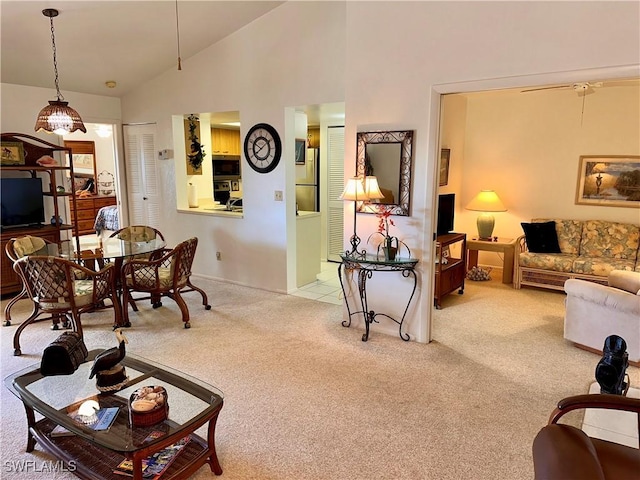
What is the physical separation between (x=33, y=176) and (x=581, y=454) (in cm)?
589

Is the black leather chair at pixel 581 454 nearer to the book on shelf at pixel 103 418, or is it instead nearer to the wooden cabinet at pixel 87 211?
the book on shelf at pixel 103 418

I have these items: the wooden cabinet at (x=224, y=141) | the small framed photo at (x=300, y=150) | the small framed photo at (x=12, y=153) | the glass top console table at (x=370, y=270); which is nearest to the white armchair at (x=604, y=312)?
the glass top console table at (x=370, y=270)

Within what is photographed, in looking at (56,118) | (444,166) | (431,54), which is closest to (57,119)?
(56,118)

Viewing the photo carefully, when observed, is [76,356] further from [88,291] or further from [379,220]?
[379,220]

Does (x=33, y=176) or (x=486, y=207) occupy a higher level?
(x=33, y=176)

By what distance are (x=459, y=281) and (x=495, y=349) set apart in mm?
1477

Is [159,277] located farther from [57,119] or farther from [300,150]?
[300,150]

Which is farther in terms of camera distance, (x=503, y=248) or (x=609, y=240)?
(x=503, y=248)

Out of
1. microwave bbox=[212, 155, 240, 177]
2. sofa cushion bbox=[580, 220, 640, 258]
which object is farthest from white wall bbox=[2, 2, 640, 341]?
sofa cushion bbox=[580, 220, 640, 258]

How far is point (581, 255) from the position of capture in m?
5.13

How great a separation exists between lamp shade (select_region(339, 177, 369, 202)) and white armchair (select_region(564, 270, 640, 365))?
1.87 metres

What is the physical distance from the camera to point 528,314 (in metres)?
4.36

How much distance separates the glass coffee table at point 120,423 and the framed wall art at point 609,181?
523 centimetres

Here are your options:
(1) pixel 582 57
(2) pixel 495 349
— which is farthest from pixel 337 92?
(2) pixel 495 349
